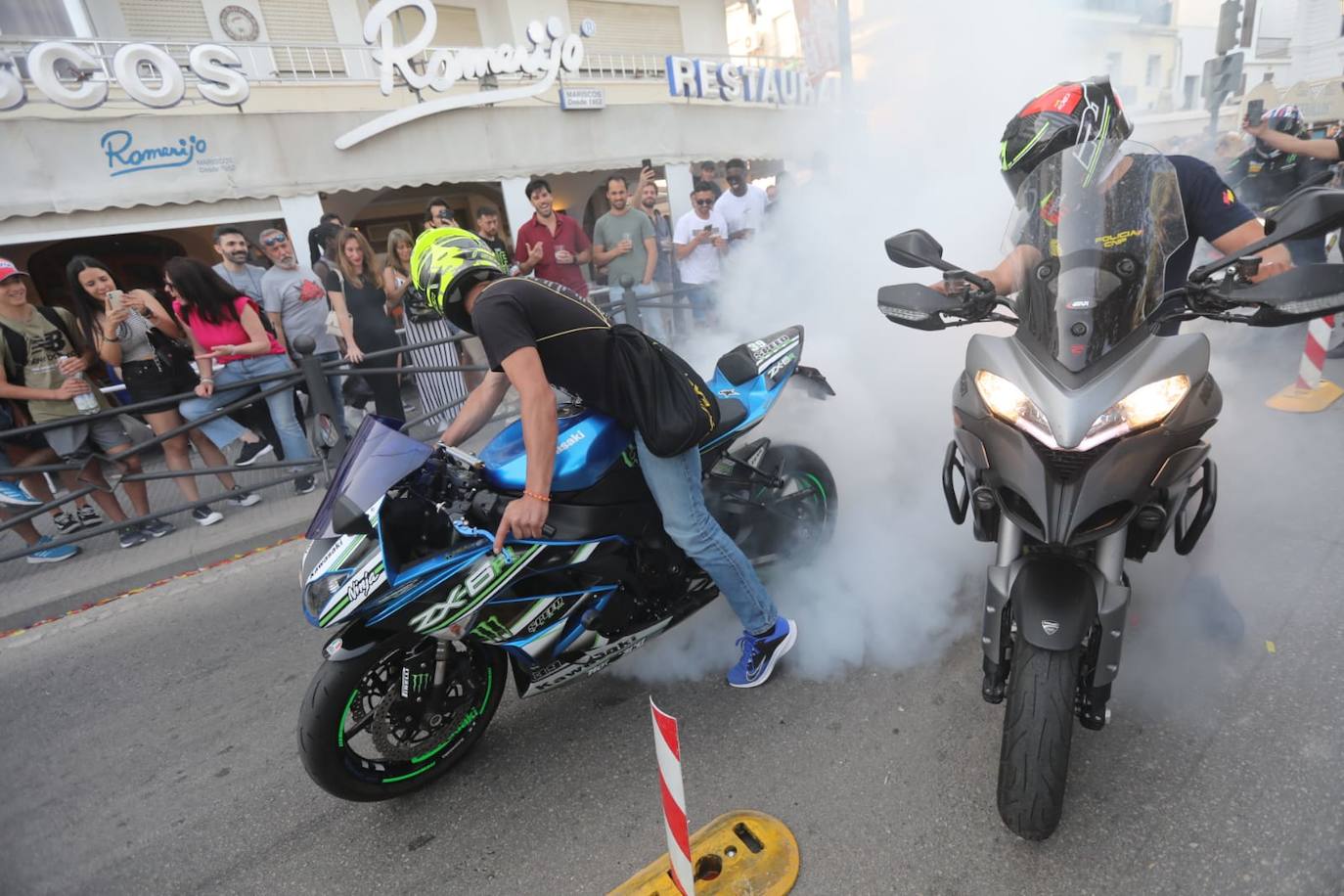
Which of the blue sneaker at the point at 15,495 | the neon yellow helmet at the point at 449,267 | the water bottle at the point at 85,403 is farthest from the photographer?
the blue sneaker at the point at 15,495

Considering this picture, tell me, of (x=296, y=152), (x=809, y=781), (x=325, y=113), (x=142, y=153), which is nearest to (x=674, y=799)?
(x=809, y=781)

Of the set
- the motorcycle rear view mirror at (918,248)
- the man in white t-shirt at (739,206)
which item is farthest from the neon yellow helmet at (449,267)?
the man in white t-shirt at (739,206)

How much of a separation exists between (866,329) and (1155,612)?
365 cm

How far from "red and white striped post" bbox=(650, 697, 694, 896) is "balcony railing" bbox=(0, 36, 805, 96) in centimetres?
897

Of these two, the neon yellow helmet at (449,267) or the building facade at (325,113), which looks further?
the building facade at (325,113)

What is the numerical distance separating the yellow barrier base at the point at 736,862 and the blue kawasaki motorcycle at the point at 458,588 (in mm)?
699

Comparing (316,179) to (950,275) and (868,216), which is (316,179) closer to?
(868,216)

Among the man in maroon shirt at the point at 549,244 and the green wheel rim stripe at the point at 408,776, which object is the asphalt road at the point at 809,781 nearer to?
the green wheel rim stripe at the point at 408,776

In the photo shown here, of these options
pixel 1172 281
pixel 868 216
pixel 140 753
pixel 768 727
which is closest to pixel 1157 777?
pixel 768 727

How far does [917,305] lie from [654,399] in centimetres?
91

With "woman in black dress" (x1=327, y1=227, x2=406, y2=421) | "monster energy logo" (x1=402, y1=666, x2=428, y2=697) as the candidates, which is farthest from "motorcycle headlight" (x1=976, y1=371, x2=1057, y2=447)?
"woman in black dress" (x1=327, y1=227, x2=406, y2=421)

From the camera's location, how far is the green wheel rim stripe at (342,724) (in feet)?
7.40

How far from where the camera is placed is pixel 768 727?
2.63m

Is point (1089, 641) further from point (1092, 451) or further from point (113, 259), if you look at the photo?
point (113, 259)
